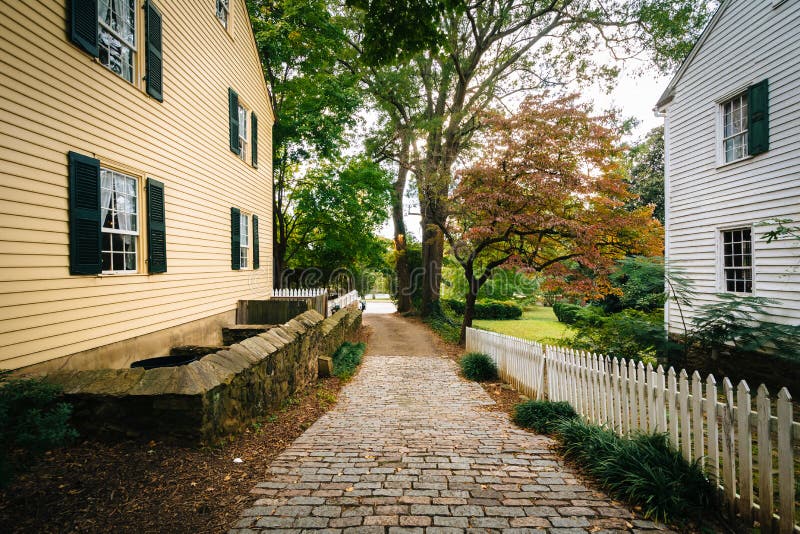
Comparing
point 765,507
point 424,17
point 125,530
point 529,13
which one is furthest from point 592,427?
point 529,13

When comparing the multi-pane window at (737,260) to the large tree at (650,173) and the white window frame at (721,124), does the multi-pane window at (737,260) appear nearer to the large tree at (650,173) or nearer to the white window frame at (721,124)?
the white window frame at (721,124)

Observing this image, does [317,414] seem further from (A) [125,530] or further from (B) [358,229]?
(B) [358,229]

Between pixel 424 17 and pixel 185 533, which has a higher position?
pixel 424 17

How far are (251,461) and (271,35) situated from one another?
1547 centimetres

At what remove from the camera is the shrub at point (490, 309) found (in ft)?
76.3

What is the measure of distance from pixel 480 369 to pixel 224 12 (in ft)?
35.9

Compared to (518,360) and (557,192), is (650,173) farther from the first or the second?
(518,360)

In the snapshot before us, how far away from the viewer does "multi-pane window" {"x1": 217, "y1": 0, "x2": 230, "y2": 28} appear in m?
9.05

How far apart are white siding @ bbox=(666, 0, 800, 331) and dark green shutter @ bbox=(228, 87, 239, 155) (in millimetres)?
11331

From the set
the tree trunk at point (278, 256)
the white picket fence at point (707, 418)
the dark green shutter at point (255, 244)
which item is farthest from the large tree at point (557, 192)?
the tree trunk at point (278, 256)

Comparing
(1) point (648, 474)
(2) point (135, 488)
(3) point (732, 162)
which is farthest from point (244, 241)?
(3) point (732, 162)

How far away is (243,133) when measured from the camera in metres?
10.5

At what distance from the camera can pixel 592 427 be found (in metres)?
4.17

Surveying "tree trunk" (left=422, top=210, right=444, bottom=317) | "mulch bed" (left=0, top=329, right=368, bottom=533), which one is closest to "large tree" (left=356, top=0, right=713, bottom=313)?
"tree trunk" (left=422, top=210, right=444, bottom=317)
